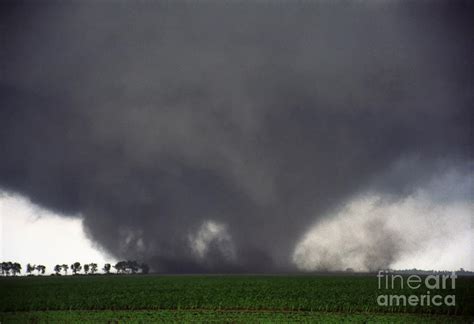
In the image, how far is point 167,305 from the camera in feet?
140

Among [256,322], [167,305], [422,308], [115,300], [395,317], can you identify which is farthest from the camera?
[115,300]

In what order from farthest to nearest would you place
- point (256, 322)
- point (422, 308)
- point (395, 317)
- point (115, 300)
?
point (115, 300) → point (422, 308) → point (395, 317) → point (256, 322)

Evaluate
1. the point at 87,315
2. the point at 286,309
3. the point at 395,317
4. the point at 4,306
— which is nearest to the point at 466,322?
the point at 395,317

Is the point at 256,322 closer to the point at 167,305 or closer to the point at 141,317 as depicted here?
the point at 141,317

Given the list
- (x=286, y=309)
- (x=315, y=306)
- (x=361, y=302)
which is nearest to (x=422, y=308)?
(x=361, y=302)

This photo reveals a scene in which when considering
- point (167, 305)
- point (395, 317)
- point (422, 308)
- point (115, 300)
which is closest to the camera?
point (395, 317)

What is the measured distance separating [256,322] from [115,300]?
2384cm

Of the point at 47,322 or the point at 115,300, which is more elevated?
the point at 115,300

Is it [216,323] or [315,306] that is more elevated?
[315,306]

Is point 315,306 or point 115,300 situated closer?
point 315,306

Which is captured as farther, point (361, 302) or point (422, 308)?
point (361, 302)

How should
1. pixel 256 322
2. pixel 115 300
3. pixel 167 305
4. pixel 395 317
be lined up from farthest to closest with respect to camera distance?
pixel 115 300 → pixel 167 305 → pixel 395 317 → pixel 256 322

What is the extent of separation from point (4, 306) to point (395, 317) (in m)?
46.0

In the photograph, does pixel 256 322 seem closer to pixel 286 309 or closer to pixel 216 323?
pixel 216 323
